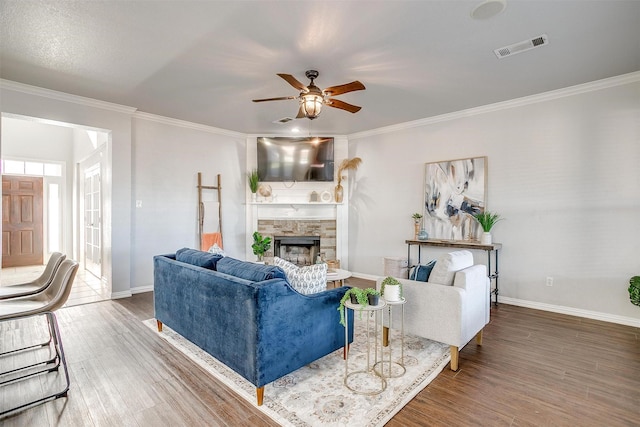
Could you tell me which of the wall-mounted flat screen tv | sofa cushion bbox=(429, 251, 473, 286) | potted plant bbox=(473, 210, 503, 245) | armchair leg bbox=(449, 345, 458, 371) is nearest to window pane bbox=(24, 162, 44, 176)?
the wall-mounted flat screen tv

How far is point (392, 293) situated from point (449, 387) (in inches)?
30.1

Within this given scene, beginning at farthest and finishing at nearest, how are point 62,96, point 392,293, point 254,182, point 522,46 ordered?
point 254,182 → point 62,96 → point 522,46 → point 392,293

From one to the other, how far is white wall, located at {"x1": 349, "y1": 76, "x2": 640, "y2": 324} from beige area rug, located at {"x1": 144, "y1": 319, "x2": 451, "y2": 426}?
7.19ft

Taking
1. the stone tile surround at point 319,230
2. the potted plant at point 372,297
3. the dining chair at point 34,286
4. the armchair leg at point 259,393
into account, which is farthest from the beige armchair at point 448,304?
the stone tile surround at point 319,230

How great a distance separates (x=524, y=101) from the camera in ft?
13.9

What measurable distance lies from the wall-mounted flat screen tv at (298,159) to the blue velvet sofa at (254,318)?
3481mm

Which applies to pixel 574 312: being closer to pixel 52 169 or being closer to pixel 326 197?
pixel 326 197

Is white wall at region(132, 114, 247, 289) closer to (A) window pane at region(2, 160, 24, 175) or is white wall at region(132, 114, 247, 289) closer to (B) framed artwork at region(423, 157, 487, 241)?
(B) framed artwork at region(423, 157, 487, 241)

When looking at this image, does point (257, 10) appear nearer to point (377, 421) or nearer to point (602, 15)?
point (602, 15)

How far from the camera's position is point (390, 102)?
4.40 meters

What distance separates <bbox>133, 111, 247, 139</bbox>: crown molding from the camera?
4965mm

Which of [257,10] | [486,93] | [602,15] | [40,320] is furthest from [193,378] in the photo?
[486,93]

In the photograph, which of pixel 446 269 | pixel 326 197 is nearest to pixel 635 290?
pixel 446 269

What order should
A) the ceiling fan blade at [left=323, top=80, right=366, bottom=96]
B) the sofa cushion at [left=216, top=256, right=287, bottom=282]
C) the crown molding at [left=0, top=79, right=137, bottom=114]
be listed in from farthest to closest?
the crown molding at [left=0, top=79, right=137, bottom=114], the ceiling fan blade at [left=323, top=80, right=366, bottom=96], the sofa cushion at [left=216, top=256, right=287, bottom=282]
